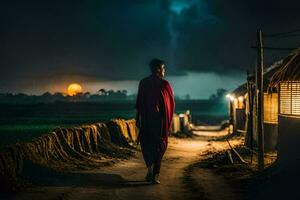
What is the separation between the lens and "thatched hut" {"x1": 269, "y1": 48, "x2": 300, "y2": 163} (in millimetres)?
13172

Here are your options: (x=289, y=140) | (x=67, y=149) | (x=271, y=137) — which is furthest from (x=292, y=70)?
(x=271, y=137)

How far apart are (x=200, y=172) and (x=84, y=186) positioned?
4099 millimetres

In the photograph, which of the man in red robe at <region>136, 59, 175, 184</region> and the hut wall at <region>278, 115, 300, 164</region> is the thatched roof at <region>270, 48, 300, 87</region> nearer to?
the hut wall at <region>278, 115, 300, 164</region>

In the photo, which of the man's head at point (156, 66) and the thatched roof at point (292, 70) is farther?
the thatched roof at point (292, 70)

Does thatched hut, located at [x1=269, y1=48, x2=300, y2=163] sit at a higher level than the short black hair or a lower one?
lower

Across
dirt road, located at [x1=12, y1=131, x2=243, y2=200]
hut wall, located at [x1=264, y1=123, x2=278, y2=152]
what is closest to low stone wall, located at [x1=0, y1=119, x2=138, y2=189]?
dirt road, located at [x1=12, y1=131, x2=243, y2=200]

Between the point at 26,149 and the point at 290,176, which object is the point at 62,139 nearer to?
the point at 26,149

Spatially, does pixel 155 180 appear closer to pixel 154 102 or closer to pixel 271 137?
pixel 154 102

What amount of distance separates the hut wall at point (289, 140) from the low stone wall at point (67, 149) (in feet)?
17.2

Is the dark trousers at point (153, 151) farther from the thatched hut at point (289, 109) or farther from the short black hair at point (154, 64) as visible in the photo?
the thatched hut at point (289, 109)

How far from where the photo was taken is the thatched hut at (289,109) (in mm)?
13172

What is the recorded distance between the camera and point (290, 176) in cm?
1095

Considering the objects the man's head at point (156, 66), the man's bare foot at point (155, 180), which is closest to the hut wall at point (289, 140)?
the man's bare foot at point (155, 180)

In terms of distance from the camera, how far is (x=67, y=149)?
16109 millimetres
